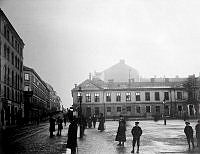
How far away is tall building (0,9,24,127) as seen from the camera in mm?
33406

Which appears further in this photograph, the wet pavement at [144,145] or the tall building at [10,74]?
the tall building at [10,74]

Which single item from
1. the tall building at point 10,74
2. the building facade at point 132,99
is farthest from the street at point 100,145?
the building facade at point 132,99

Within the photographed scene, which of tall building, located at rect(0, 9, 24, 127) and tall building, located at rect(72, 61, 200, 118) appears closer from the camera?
tall building, located at rect(0, 9, 24, 127)

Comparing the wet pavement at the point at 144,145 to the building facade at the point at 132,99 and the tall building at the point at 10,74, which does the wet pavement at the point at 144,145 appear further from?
the building facade at the point at 132,99

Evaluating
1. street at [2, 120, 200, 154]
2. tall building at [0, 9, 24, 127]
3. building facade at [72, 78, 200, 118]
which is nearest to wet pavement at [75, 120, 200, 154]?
street at [2, 120, 200, 154]

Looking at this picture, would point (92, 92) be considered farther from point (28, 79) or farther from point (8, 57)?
point (8, 57)

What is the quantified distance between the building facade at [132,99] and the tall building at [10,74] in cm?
2032

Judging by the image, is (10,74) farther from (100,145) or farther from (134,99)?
(134,99)

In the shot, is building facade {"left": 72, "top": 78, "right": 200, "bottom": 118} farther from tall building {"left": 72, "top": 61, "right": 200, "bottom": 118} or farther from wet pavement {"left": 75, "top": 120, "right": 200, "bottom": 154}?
wet pavement {"left": 75, "top": 120, "right": 200, "bottom": 154}

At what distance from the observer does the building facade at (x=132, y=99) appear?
63.5 m

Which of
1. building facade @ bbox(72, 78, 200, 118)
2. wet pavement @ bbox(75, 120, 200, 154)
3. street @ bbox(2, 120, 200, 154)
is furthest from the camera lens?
building facade @ bbox(72, 78, 200, 118)

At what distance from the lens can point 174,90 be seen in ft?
213

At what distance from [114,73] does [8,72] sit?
54392 mm

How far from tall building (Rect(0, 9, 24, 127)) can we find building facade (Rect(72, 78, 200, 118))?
2032 centimetres
